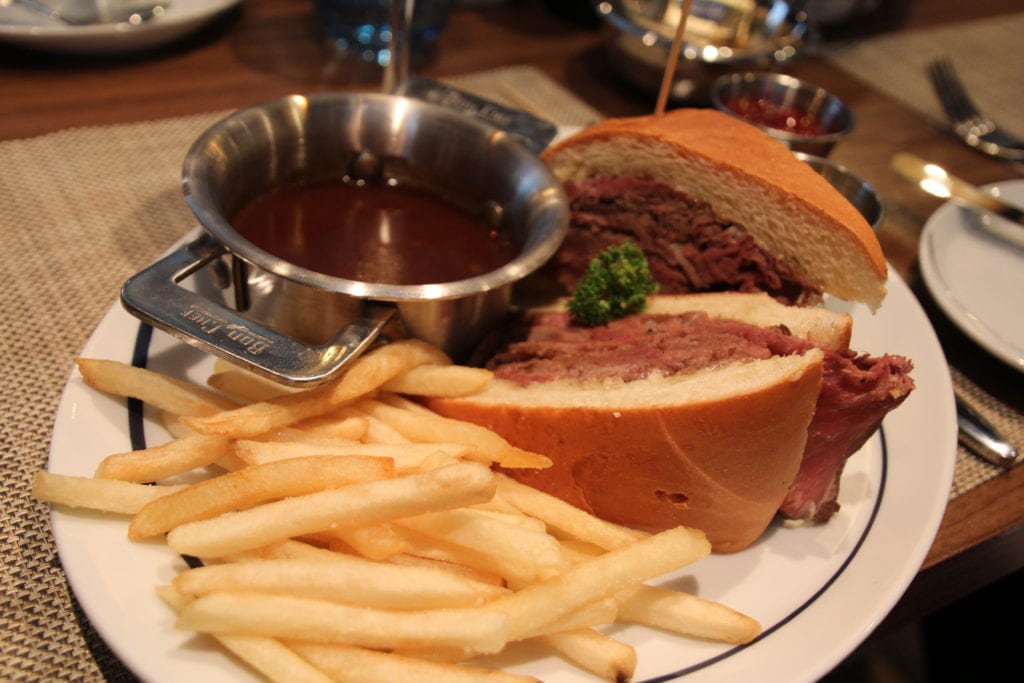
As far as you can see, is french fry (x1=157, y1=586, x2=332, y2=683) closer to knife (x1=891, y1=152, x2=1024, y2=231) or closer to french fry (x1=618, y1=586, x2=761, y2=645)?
french fry (x1=618, y1=586, x2=761, y2=645)

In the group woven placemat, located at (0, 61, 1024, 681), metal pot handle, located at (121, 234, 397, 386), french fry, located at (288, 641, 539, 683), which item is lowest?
woven placemat, located at (0, 61, 1024, 681)

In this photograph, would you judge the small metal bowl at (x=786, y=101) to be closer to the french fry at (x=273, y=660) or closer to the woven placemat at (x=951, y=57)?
the woven placemat at (x=951, y=57)

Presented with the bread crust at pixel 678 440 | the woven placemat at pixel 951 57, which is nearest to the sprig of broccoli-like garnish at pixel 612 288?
the bread crust at pixel 678 440

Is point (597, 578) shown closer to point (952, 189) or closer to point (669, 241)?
point (669, 241)

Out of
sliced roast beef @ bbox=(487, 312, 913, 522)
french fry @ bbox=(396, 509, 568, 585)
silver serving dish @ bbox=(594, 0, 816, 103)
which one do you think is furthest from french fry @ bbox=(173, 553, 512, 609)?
silver serving dish @ bbox=(594, 0, 816, 103)

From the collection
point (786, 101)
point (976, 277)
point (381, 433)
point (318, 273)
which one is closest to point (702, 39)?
point (786, 101)

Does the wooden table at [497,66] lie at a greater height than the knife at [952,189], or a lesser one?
lesser
